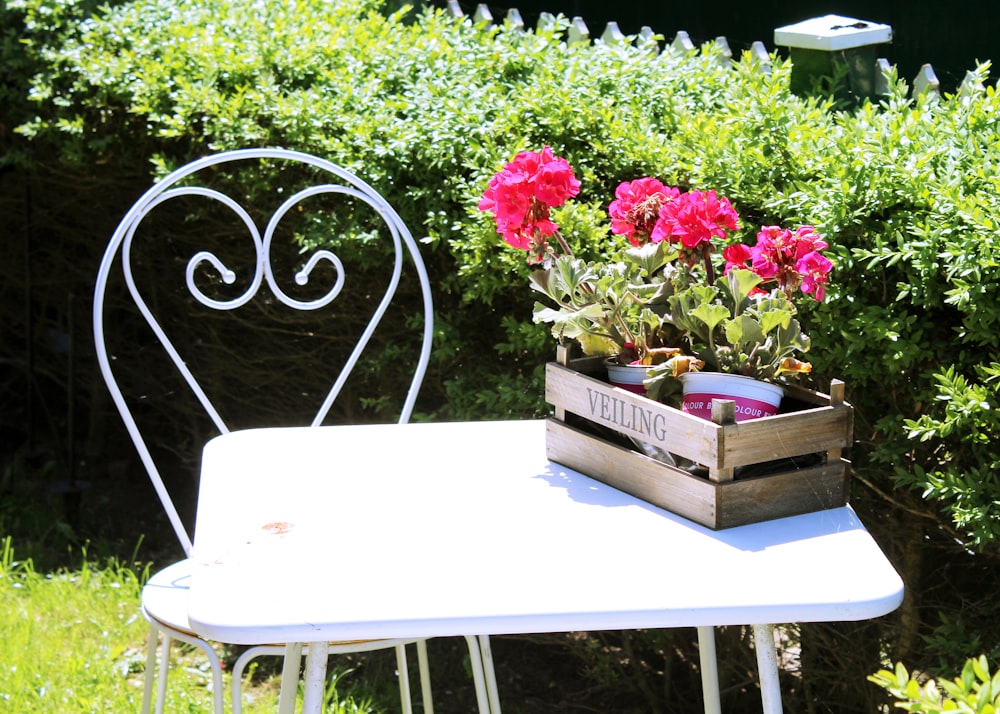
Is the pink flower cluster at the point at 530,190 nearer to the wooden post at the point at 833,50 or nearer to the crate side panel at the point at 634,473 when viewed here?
the crate side panel at the point at 634,473

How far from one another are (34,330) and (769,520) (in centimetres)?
326

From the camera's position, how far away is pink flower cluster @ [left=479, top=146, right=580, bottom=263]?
159 cm

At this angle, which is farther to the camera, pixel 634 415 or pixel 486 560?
pixel 634 415

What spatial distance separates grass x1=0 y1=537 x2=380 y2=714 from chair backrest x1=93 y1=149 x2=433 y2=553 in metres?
0.38

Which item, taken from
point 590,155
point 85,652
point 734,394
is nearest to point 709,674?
point 734,394

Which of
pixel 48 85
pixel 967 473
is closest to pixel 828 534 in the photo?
pixel 967 473

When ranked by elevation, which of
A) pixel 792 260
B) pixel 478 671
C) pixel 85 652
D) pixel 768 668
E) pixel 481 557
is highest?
pixel 792 260

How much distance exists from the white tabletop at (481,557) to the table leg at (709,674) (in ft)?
1.07

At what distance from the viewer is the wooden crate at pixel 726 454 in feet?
4.74

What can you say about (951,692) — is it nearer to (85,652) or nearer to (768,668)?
(768,668)

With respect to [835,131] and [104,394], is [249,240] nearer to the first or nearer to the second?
[104,394]

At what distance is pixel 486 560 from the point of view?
1389 millimetres

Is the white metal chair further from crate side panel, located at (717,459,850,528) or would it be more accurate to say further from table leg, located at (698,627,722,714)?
crate side panel, located at (717,459,850,528)

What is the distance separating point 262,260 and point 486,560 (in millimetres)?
1052
